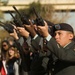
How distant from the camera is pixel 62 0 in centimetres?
4103

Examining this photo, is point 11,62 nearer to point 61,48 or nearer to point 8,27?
point 8,27

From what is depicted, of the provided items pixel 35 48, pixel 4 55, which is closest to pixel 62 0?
pixel 4 55

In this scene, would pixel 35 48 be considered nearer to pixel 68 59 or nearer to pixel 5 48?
pixel 68 59

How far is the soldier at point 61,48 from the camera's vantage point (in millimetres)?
7438

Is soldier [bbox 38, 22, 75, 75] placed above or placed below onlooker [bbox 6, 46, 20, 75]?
above

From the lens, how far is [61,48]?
747 cm

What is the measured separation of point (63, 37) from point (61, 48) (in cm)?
44

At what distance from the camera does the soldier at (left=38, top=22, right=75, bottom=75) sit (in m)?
7.44

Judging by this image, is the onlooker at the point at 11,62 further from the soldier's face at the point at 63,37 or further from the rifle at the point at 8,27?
the soldier's face at the point at 63,37

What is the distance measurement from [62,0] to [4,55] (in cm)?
2828

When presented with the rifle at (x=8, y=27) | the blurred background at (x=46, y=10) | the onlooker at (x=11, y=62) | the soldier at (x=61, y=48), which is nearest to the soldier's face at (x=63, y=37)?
the soldier at (x=61, y=48)

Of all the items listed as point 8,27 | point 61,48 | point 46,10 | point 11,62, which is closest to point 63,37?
point 61,48

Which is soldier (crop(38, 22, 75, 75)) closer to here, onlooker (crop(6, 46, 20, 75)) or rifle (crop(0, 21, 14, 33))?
rifle (crop(0, 21, 14, 33))

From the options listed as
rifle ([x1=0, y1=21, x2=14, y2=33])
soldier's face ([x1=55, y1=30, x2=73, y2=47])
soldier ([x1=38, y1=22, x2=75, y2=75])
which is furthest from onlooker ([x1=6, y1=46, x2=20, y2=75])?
soldier's face ([x1=55, y1=30, x2=73, y2=47])
